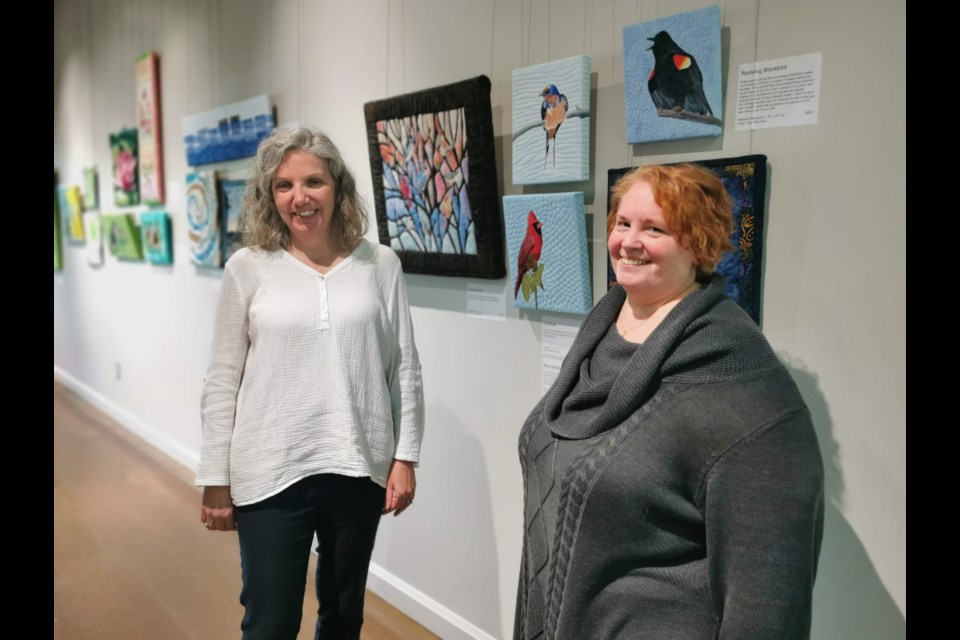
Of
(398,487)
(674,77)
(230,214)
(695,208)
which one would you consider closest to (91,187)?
(230,214)

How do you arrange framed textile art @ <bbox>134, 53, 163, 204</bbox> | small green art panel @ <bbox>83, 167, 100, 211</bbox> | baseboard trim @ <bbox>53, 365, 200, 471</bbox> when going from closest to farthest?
framed textile art @ <bbox>134, 53, 163, 204</bbox>, baseboard trim @ <bbox>53, 365, 200, 471</bbox>, small green art panel @ <bbox>83, 167, 100, 211</bbox>

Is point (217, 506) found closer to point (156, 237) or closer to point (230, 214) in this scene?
point (230, 214)

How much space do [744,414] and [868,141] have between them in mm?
657

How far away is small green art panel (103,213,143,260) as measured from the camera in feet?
14.4

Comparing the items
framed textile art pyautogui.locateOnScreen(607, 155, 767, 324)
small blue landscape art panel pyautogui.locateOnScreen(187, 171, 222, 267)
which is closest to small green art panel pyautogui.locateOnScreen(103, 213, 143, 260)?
small blue landscape art panel pyautogui.locateOnScreen(187, 171, 222, 267)

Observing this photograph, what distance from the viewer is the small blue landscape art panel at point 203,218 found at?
3.41 m

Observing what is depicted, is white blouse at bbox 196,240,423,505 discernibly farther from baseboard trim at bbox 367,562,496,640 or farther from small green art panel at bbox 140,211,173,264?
small green art panel at bbox 140,211,173,264

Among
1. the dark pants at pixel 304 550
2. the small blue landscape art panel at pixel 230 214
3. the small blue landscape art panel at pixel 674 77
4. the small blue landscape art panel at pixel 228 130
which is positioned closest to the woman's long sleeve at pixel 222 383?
the dark pants at pixel 304 550

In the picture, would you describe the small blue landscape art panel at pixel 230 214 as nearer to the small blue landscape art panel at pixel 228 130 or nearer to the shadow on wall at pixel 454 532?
the small blue landscape art panel at pixel 228 130

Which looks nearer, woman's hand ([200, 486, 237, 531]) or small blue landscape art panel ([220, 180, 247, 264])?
woman's hand ([200, 486, 237, 531])

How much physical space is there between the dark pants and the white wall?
0.59 meters

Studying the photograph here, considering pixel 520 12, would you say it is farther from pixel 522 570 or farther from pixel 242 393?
pixel 522 570

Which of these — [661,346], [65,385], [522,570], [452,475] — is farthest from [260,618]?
[65,385]

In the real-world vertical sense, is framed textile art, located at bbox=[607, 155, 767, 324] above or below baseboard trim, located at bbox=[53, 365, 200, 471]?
above
